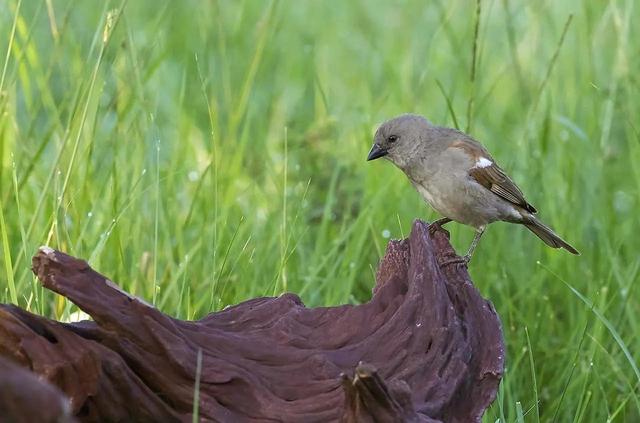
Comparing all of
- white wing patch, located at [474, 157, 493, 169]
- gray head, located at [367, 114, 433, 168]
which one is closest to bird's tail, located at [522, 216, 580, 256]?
white wing patch, located at [474, 157, 493, 169]

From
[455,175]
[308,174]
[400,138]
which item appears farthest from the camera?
[308,174]

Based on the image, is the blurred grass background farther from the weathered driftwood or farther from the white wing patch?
the weathered driftwood

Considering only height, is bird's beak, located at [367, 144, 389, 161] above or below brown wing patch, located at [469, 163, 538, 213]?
above

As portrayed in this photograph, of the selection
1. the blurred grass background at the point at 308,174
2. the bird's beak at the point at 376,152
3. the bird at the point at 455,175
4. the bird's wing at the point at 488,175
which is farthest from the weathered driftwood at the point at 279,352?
the bird's beak at the point at 376,152

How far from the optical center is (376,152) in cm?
427

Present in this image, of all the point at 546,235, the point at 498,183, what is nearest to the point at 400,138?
the point at 498,183

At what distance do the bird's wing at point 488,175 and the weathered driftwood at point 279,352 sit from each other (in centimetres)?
148

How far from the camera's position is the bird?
159 inches

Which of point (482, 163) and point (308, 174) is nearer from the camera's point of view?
point (482, 163)

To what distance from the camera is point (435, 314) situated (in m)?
2.45

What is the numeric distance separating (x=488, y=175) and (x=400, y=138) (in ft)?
1.13

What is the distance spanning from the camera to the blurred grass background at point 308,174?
11.6 ft

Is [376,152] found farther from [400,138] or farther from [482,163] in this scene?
[482,163]

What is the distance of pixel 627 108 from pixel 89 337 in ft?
10.8
